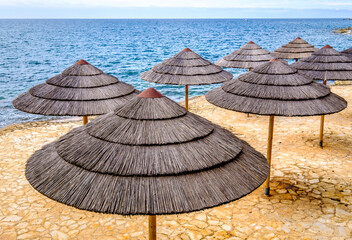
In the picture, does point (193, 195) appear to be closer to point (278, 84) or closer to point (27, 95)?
point (278, 84)

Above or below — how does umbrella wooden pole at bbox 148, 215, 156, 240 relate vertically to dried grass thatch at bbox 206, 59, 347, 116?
below

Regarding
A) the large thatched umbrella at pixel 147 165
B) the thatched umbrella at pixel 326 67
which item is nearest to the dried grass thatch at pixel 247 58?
the thatched umbrella at pixel 326 67

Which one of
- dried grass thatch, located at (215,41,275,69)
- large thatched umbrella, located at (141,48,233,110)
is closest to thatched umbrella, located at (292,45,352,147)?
large thatched umbrella, located at (141,48,233,110)

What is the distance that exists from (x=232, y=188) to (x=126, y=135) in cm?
125

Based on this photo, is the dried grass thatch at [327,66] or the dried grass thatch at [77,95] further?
the dried grass thatch at [327,66]

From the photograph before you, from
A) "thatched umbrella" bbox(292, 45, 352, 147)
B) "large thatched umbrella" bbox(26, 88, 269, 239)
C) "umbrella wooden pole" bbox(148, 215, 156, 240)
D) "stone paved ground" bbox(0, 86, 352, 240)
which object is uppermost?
"thatched umbrella" bbox(292, 45, 352, 147)

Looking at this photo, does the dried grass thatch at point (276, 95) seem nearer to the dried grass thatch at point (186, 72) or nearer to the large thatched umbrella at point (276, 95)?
the large thatched umbrella at point (276, 95)

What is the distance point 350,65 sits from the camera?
9562 mm

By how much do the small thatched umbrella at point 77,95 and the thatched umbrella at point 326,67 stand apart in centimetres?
526

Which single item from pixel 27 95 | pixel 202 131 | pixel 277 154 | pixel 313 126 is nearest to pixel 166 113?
pixel 202 131

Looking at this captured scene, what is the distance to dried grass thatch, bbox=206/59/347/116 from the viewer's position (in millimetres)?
5906

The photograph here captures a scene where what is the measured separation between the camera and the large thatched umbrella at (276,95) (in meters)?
5.91

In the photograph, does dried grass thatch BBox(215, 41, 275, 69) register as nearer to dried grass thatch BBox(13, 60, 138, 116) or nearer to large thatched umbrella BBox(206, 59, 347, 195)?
large thatched umbrella BBox(206, 59, 347, 195)

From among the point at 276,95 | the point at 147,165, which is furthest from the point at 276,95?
the point at 147,165
